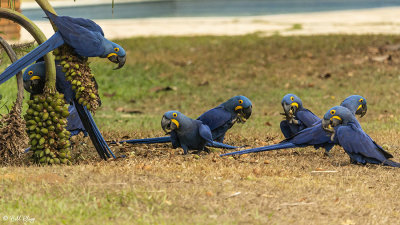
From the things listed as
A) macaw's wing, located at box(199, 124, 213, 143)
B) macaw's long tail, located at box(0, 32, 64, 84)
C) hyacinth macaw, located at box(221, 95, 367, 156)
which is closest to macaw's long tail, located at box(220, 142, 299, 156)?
hyacinth macaw, located at box(221, 95, 367, 156)

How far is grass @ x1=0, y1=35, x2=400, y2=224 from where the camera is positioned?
411cm

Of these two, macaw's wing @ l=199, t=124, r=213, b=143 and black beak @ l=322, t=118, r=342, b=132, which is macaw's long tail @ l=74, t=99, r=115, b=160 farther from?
black beak @ l=322, t=118, r=342, b=132

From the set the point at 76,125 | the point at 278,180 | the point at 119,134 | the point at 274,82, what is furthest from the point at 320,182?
the point at 274,82

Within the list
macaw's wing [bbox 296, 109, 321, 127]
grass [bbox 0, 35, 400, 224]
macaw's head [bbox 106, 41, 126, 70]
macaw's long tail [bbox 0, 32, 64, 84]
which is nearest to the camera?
grass [bbox 0, 35, 400, 224]

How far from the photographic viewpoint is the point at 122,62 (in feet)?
17.9

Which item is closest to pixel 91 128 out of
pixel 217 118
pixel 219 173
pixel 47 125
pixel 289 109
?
pixel 47 125

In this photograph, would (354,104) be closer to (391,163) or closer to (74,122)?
A: (391,163)

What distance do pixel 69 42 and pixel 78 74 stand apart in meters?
0.29

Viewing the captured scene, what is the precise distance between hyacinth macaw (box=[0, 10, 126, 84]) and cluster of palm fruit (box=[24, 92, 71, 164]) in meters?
0.41

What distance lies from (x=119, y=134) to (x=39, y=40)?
8.24 ft

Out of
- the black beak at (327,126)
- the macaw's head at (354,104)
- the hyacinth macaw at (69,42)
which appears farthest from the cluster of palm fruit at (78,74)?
the macaw's head at (354,104)

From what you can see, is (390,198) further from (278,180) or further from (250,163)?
(250,163)

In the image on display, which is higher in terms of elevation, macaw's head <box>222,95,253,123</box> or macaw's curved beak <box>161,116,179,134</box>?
macaw's head <box>222,95,253,123</box>

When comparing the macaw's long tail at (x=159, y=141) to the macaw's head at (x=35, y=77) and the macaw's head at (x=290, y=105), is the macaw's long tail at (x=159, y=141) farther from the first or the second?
the macaw's head at (x=35, y=77)
